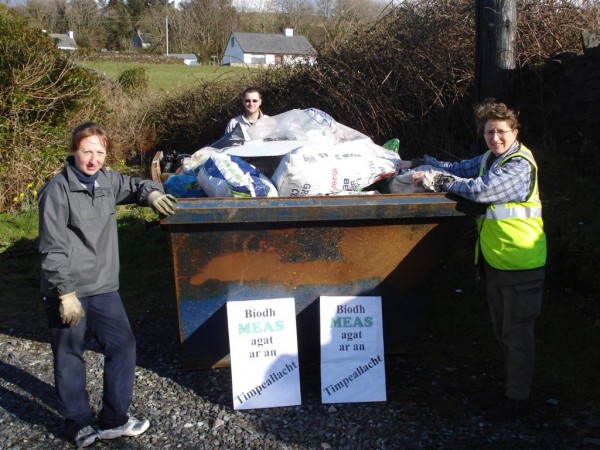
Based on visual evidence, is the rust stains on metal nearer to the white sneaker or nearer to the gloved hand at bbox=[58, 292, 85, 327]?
the gloved hand at bbox=[58, 292, 85, 327]

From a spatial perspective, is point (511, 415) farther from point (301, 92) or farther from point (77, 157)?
point (301, 92)

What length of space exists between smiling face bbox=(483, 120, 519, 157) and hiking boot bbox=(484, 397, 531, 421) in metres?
1.22

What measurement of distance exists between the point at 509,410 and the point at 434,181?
1185 millimetres

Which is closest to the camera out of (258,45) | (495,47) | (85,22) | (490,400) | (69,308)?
(69,308)

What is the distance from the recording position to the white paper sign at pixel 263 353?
337 centimetres

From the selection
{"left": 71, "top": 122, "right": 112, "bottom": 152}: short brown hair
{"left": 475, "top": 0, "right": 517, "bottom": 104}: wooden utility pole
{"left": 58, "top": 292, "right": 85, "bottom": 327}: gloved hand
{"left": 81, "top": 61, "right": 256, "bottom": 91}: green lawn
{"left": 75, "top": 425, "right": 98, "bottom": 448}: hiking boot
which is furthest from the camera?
{"left": 81, "top": 61, "right": 256, "bottom": 91}: green lawn

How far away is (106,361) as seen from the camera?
3.10 metres

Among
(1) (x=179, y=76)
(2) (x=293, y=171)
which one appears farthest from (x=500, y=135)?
(1) (x=179, y=76)

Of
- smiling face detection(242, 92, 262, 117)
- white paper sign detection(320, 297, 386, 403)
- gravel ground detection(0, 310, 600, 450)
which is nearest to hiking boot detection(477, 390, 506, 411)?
gravel ground detection(0, 310, 600, 450)

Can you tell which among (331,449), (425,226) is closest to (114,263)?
(331,449)

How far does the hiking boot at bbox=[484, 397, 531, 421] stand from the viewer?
3227mm

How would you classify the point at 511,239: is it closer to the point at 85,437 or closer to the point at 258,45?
the point at 85,437

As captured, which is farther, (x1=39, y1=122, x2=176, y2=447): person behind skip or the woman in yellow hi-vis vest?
the woman in yellow hi-vis vest

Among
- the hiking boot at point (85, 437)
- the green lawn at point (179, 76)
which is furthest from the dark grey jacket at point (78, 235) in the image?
the green lawn at point (179, 76)
